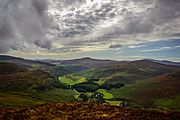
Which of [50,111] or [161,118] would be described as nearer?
[161,118]

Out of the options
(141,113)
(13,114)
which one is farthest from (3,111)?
(141,113)

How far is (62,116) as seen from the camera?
37.5 metres

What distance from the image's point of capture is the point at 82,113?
126 ft

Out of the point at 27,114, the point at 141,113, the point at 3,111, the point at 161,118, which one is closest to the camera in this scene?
the point at 161,118

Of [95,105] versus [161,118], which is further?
[95,105]

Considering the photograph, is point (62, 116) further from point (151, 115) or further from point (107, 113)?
point (151, 115)

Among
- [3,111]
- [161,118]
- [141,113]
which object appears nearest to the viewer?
[161,118]

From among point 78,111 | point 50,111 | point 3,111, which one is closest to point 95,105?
point 78,111

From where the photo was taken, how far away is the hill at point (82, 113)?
3566cm

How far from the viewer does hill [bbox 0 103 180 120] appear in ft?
117

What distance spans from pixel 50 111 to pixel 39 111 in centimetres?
168

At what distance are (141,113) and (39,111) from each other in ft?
48.4

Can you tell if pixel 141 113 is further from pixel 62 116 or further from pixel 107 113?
pixel 62 116

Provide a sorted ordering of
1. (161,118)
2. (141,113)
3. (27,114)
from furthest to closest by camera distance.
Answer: (27,114) → (141,113) → (161,118)
